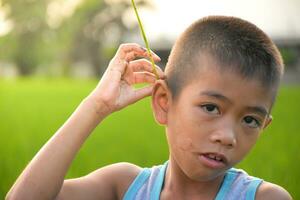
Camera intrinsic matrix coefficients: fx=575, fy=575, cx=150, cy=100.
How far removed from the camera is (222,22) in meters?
2.57

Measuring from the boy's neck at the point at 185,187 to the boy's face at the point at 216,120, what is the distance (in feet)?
0.63

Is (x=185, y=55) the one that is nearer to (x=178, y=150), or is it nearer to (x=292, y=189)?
(x=178, y=150)

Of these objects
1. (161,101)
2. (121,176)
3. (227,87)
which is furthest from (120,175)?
(227,87)

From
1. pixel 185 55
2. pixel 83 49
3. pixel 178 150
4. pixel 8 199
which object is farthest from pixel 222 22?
pixel 83 49

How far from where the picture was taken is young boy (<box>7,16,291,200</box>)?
2.35 m

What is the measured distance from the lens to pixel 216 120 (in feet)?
7.69

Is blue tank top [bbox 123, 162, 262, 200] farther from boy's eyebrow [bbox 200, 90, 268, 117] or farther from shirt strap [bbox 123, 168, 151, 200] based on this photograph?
boy's eyebrow [bbox 200, 90, 268, 117]

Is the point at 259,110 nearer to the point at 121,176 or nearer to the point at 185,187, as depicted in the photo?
the point at 185,187

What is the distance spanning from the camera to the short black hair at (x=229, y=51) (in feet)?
7.88

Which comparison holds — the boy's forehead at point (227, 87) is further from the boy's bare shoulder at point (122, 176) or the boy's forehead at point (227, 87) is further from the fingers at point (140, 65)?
the boy's bare shoulder at point (122, 176)

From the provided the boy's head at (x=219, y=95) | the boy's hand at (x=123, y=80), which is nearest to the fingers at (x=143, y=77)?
the boy's hand at (x=123, y=80)

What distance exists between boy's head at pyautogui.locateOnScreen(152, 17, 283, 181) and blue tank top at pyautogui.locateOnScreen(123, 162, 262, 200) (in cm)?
22

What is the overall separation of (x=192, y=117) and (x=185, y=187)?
0.42 meters

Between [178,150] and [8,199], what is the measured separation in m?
0.77
